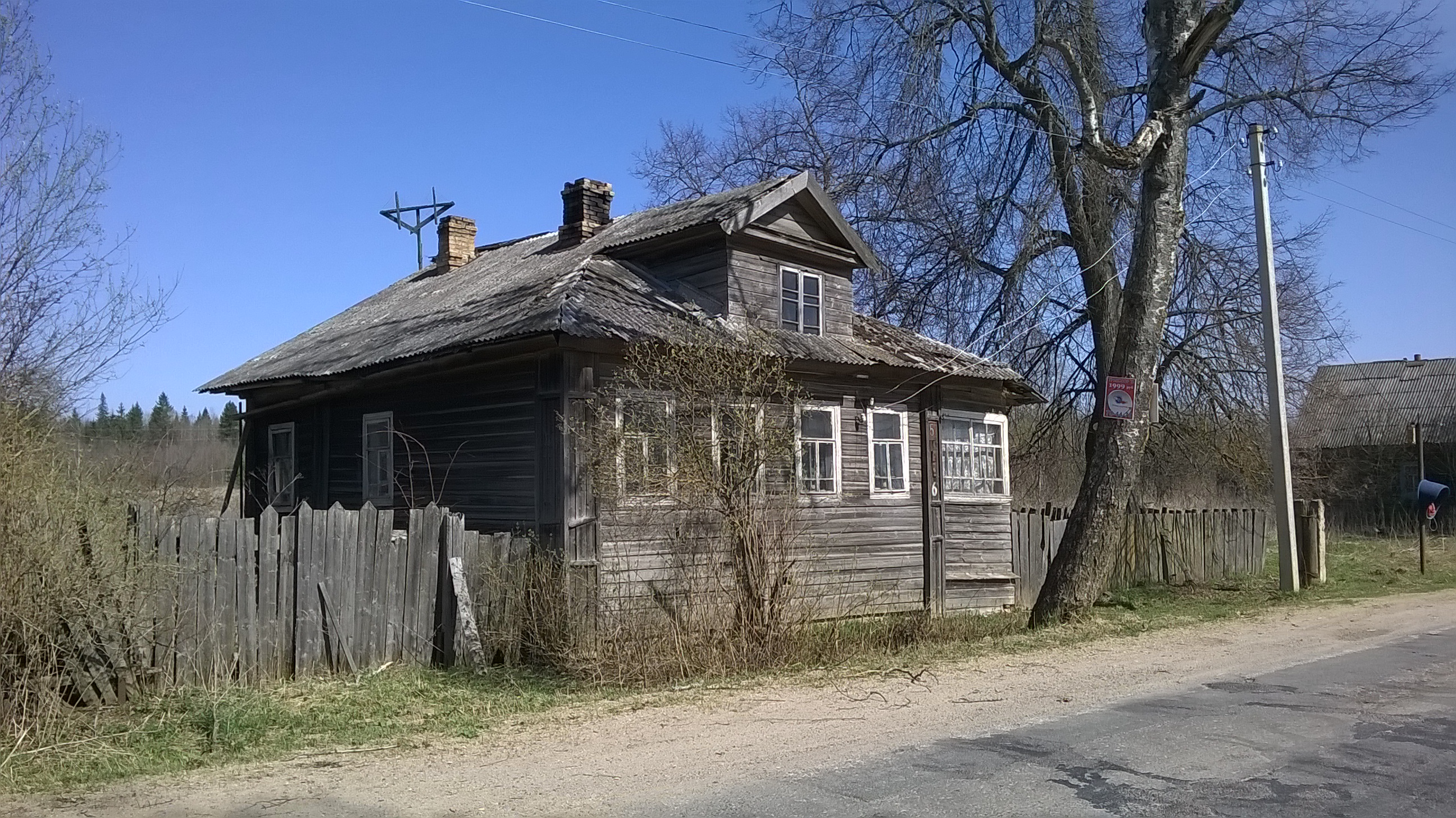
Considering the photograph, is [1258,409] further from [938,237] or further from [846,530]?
[846,530]

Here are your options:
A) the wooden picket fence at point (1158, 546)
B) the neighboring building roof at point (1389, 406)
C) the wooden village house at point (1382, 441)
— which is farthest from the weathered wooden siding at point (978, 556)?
the neighboring building roof at point (1389, 406)

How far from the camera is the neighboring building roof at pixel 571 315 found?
12898mm

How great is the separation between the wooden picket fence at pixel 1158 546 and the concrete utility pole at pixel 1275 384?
107 inches

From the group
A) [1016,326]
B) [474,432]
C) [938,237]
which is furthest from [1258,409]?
[474,432]

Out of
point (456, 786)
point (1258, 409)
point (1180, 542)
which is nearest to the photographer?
point (456, 786)

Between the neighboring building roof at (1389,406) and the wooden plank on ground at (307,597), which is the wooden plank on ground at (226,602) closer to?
the wooden plank on ground at (307,597)

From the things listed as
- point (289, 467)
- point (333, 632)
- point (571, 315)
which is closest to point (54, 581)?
point (333, 632)

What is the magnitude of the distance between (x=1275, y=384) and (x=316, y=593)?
567 inches

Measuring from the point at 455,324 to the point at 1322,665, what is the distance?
10.8 m

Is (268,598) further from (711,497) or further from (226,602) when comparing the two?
(711,497)

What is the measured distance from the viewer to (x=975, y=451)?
716 inches

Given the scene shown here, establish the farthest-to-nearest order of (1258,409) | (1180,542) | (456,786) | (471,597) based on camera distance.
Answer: (1258,409) < (1180,542) < (471,597) < (456,786)

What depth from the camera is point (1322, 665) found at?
10.2 m

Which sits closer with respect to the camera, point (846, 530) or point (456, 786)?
point (456, 786)
